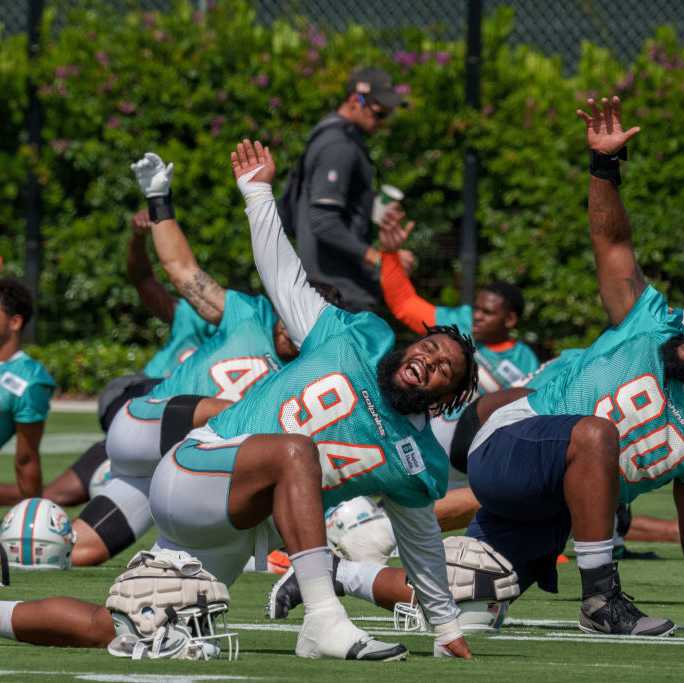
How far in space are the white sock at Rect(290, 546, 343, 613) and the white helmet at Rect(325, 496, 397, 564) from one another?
226 centimetres

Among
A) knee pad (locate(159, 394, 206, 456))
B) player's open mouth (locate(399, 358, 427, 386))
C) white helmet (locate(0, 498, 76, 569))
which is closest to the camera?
player's open mouth (locate(399, 358, 427, 386))

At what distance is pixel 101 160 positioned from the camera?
15789 mm

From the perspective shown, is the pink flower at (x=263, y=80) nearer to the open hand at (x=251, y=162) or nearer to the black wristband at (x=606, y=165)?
the black wristband at (x=606, y=165)

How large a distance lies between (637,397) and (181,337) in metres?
3.61

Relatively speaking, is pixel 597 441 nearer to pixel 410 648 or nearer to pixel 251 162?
pixel 410 648

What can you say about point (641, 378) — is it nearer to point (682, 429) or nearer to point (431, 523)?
point (682, 429)

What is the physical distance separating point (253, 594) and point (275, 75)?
9.19 metres

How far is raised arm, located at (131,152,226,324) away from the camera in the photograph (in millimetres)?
8109

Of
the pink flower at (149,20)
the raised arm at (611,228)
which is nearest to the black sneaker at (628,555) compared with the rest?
the raised arm at (611,228)

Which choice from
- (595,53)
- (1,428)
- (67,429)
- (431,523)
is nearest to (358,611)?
(431,523)

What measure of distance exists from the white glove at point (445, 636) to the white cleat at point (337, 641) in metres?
0.28

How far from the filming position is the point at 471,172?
49.8ft

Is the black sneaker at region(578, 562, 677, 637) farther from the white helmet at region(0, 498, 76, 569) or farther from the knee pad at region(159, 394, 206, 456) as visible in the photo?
the white helmet at region(0, 498, 76, 569)

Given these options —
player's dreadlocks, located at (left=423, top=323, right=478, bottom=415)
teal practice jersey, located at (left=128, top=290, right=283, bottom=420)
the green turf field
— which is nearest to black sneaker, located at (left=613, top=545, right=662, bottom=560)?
the green turf field
